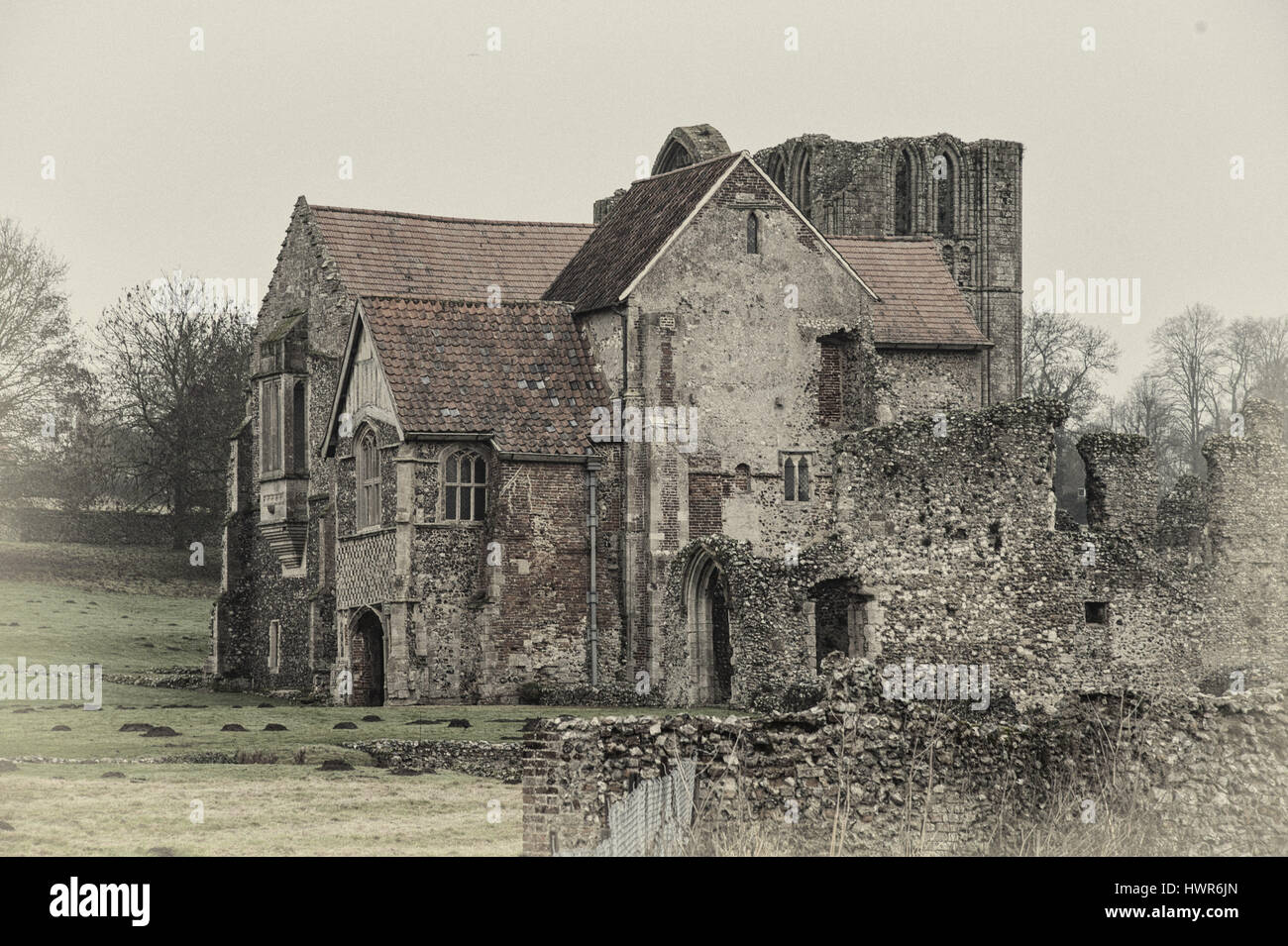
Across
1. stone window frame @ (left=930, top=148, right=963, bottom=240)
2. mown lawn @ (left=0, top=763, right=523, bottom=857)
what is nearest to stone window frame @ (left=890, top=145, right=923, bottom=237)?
stone window frame @ (left=930, top=148, right=963, bottom=240)

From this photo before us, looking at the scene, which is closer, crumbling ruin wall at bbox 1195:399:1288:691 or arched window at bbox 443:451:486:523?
crumbling ruin wall at bbox 1195:399:1288:691

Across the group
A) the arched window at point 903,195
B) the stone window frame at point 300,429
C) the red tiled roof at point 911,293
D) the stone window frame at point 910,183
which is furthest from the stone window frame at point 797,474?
the arched window at point 903,195

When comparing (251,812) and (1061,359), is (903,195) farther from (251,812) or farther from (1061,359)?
(251,812)

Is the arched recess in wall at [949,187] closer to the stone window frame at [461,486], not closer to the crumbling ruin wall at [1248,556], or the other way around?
the crumbling ruin wall at [1248,556]

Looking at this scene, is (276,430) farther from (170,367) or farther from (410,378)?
(170,367)

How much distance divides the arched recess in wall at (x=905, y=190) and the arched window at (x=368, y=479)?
155 feet

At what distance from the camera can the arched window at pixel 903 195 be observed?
294ft

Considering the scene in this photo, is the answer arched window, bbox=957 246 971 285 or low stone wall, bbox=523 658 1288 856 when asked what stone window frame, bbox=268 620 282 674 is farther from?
arched window, bbox=957 246 971 285

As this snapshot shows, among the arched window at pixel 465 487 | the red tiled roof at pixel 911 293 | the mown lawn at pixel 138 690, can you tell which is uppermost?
the red tiled roof at pixel 911 293

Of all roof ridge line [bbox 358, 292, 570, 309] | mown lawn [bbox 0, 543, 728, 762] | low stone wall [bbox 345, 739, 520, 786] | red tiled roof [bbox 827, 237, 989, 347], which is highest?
red tiled roof [bbox 827, 237, 989, 347]

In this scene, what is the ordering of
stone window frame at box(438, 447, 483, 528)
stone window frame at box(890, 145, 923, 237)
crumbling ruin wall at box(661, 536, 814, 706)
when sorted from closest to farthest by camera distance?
1. crumbling ruin wall at box(661, 536, 814, 706)
2. stone window frame at box(438, 447, 483, 528)
3. stone window frame at box(890, 145, 923, 237)

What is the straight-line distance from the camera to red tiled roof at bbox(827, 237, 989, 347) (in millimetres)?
53906

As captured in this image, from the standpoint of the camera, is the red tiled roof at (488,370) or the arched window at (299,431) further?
the arched window at (299,431)
